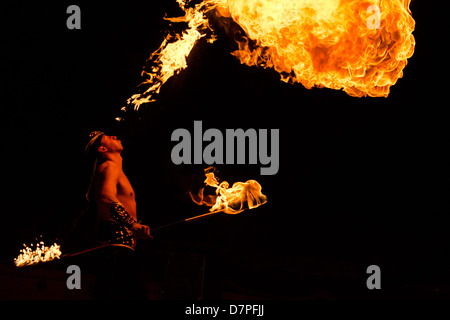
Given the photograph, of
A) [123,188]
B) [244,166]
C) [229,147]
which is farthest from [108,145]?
[244,166]

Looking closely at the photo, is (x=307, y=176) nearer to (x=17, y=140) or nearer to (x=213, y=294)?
(x=213, y=294)

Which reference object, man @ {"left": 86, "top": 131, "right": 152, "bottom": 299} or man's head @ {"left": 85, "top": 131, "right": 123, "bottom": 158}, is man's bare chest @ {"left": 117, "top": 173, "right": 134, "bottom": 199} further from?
man's head @ {"left": 85, "top": 131, "right": 123, "bottom": 158}

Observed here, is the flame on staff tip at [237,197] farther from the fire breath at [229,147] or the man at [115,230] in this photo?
the man at [115,230]

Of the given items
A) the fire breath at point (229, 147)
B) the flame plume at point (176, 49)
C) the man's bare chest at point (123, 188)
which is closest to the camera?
the man's bare chest at point (123, 188)

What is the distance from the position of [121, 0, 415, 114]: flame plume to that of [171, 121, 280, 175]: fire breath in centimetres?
75

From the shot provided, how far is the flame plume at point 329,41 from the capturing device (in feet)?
12.9

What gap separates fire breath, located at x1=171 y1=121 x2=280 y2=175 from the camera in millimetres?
4680

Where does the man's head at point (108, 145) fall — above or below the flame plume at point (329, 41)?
below

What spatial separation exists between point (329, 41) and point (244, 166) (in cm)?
167

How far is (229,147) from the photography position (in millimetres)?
4801

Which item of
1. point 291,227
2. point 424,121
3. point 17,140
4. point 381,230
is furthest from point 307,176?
point 17,140

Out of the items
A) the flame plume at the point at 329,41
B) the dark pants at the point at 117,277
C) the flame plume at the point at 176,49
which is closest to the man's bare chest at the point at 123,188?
the dark pants at the point at 117,277

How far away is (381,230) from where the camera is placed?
435cm

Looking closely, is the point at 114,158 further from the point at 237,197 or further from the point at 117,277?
the point at 237,197
